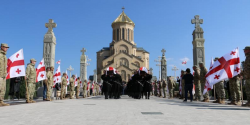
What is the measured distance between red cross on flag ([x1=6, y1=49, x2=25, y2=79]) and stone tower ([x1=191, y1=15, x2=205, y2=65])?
13.8 m

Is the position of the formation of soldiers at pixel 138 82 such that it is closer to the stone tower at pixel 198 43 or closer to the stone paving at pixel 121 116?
the stone paving at pixel 121 116

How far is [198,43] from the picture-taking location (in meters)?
19.5

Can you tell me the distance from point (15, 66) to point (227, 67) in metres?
9.29

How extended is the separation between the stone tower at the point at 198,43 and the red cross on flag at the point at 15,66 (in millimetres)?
13772

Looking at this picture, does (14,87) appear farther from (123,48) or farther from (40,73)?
(123,48)

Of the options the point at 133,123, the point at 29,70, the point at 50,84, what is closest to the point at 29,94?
the point at 29,70

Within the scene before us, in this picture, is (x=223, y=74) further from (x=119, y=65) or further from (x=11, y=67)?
(x=119, y=65)

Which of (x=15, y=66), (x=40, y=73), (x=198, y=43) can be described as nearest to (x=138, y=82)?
(x=40, y=73)

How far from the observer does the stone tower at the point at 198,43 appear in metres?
19.1

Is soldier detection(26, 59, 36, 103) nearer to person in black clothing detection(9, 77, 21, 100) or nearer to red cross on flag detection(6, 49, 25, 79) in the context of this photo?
red cross on flag detection(6, 49, 25, 79)

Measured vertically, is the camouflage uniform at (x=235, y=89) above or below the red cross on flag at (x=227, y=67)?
below

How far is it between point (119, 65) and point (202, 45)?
44176 mm

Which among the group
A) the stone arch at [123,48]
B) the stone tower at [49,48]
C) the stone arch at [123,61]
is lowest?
the stone tower at [49,48]

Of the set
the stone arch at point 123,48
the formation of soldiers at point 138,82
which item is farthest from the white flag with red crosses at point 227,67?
the stone arch at point 123,48
